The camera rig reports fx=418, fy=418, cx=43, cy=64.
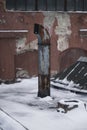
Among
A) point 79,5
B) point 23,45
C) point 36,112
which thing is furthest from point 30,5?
point 36,112

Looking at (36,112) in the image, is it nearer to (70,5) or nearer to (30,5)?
(30,5)

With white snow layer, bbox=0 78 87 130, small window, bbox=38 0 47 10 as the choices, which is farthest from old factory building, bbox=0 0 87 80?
white snow layer, bbox=0 78 87 130

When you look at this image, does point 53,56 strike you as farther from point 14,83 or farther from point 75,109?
point 75,109

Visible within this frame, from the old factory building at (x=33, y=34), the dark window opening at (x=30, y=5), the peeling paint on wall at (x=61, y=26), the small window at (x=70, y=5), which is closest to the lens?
the old factory building at (x=33, y=34)

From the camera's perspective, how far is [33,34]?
544 inches

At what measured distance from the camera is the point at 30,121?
325 inches

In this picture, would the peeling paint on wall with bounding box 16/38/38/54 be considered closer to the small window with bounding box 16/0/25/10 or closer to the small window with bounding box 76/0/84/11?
the small window with bounding box 16/0/25/10

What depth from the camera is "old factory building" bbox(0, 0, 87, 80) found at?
1349 cm

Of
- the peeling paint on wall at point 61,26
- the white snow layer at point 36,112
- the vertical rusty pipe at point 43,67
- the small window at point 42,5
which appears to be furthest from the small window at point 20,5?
the vertical rusty pipe at point 43,67

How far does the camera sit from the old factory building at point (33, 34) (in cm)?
1349

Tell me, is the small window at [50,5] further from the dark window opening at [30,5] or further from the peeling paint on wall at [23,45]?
the peeling paint on wall at [23,45]

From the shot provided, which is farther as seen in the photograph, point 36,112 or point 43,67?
point 43,67

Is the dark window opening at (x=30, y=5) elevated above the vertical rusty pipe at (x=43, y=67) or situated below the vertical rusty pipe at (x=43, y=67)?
above

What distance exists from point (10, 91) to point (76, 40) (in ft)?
11.9
